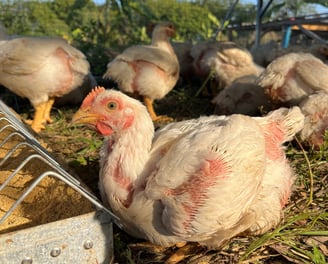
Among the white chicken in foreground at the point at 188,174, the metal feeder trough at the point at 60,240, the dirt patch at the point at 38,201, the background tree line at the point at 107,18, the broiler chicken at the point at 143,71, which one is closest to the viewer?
the metal feeder trough at the point at 60,240

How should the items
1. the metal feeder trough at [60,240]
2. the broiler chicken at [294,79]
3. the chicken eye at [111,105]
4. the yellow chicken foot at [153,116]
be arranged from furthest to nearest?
1. the yellow chicken foot at [153,116]
2. the broiler chicken at [294,79]
3. the chicken eye at [111,105]
4. the metal feeder trough at [60,240]

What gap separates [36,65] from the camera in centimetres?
280

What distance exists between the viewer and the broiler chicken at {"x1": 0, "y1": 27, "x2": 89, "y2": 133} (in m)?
2.79

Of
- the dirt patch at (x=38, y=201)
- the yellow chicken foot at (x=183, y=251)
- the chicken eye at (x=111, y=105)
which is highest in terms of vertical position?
the chicken eye at (x=111, y=105)

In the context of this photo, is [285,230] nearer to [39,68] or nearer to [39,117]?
[39,68]

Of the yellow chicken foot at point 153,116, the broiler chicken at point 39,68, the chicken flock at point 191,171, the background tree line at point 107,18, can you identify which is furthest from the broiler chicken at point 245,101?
the broiler chicken at point 39,68

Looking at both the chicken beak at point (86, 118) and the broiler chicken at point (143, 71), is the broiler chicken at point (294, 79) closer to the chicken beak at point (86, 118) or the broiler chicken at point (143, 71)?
the broiler chicken at point (143, 71)

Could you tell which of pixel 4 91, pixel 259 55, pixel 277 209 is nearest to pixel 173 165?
pixel 277 209

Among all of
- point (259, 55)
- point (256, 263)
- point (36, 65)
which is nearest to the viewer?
point (256, 263)

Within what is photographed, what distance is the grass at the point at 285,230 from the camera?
1.47 meters

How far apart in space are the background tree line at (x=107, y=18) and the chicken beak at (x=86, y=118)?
1630mm

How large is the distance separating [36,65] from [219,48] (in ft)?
6.35

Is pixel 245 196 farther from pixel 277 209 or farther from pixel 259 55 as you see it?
pixel 259 55

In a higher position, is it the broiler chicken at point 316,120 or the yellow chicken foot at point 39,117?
the broiler chicken at point 316,120
